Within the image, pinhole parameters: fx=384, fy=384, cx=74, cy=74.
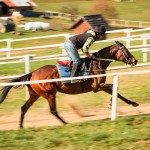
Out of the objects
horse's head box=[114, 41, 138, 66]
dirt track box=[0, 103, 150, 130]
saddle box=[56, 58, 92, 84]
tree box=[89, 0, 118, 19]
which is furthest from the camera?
tree box=[89, 0, 118, 19]

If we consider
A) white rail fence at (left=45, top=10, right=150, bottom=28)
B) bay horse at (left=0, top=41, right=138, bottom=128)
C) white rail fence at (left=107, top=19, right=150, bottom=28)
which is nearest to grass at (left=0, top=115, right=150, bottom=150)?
bay horse at (left=0, top=41, right=138, bottom=128)

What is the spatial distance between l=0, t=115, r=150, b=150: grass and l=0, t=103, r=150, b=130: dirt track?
182 centimetres

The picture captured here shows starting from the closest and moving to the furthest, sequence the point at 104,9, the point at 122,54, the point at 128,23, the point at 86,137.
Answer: the point at 86,137 < the point at 122,54 < the point at 128,23 < the point at 104,9

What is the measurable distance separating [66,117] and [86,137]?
9.95ft

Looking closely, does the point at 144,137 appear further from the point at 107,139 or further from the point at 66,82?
the point at 66,82

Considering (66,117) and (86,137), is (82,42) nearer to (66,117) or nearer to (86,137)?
(66,117)

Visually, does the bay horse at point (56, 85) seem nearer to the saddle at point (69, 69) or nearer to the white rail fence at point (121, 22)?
the saddle at point (69, 69)

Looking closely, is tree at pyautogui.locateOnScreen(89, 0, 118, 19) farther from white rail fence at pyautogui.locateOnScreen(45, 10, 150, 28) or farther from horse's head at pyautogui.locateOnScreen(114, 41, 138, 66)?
horse's head at pyautogui.locateOnScreen(114, 41, 138, 66)

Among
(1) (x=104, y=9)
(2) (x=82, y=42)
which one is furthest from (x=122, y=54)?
(1) (x=104, y=9)

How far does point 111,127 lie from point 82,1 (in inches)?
3329

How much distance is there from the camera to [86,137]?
249 inches

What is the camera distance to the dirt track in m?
8.94

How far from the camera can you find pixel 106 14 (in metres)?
56.9

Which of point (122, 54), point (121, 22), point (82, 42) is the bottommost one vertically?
point (121, 22)
